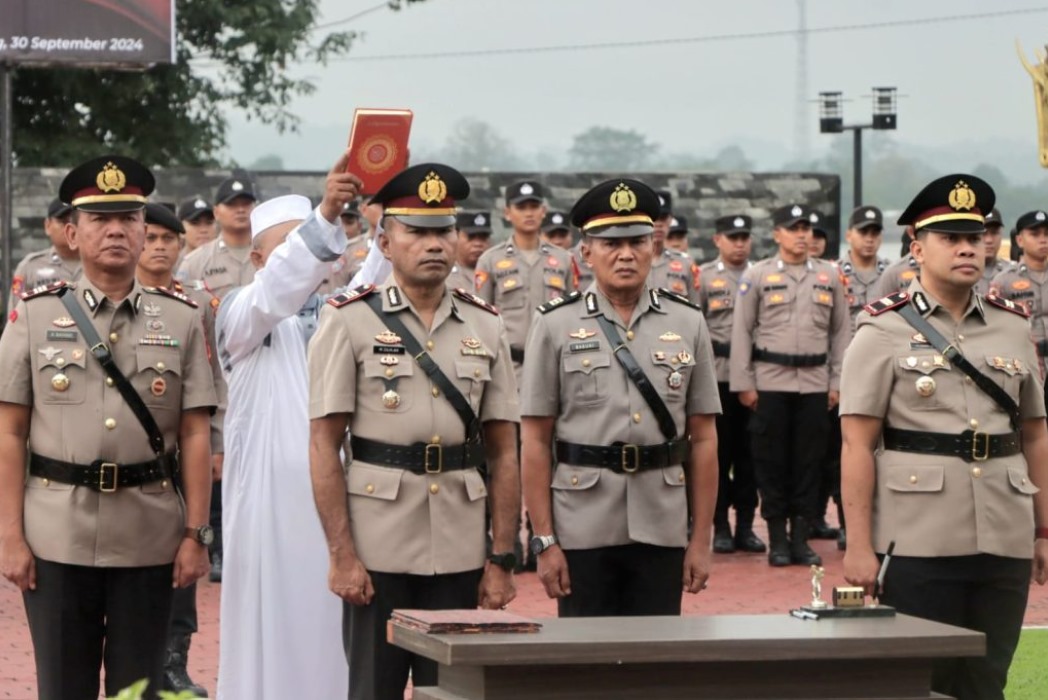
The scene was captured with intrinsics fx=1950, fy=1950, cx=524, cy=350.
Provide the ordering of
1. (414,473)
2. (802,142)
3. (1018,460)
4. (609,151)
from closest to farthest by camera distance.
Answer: (414,473) < (1018,460) < (802,142) < (609,151)

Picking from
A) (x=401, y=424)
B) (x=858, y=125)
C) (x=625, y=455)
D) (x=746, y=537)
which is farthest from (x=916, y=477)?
(x=858, y=125)

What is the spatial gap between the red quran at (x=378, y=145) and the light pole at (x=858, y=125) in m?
24.9

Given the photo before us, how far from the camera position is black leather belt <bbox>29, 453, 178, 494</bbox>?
21.6ft

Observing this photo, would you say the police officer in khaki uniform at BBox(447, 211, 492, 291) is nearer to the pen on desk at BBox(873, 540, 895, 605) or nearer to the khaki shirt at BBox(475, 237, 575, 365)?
the khaki shirt at BBox(475, 237, 575, 365)

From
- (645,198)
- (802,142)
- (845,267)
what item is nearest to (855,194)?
(845,267)

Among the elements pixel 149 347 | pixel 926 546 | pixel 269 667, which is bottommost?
pixel 269 667

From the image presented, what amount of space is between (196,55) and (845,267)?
19.0 m

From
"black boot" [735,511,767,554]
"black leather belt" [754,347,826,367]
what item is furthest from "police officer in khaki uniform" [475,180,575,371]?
"black boot" [735,511,767,554]

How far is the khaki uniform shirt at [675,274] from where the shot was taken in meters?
14.2

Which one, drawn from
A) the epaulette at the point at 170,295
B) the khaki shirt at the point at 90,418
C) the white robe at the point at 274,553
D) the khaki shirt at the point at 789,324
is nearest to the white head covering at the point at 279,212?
the white robe at the point at 274,553

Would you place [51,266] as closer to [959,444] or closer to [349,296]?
[349,296]

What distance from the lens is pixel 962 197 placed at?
6.92m

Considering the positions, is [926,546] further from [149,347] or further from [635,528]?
[149,347]

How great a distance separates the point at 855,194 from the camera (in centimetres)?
3241
